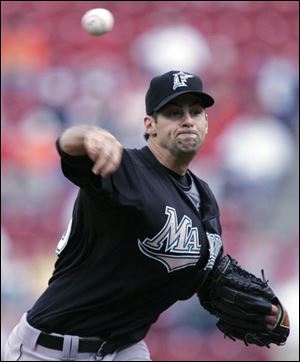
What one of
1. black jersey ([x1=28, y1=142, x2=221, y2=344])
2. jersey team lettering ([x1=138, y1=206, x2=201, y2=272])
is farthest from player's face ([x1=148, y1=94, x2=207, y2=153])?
jersey team lettering ([x1=138, y1=206, x2=201, y2=272])

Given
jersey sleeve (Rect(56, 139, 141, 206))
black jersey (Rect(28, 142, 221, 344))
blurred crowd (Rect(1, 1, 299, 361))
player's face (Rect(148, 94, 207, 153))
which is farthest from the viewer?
blurred crowd (Rect(1, 1, 299, 361))

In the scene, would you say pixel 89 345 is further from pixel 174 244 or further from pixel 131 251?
pixel 174 244

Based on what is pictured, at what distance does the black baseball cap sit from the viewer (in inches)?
138

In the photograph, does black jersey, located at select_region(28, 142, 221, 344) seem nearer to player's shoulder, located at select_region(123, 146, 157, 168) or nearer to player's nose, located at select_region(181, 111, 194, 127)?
player's shoulder, located at select_region(123, 146, 157, 168)

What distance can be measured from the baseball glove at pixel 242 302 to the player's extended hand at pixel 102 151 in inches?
46.6

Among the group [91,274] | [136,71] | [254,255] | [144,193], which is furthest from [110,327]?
[136,71]

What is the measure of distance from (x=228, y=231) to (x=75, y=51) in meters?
1.82

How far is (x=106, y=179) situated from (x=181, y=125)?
0.63 meters

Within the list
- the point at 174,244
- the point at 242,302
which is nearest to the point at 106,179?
the point at 174,244

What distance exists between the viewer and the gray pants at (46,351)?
3.29 m

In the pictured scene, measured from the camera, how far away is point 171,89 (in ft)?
11.5

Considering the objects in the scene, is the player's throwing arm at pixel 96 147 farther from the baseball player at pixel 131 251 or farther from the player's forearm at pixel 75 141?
the baseball player at pixel 131 251

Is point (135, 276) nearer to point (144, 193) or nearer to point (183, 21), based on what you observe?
point (144, 193)

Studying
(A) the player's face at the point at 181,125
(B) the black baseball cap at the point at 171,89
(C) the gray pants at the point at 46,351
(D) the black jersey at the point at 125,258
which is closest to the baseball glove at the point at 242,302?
(D) the black jersey at the point at 125,258
